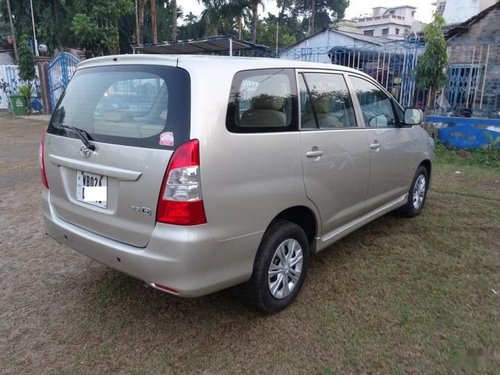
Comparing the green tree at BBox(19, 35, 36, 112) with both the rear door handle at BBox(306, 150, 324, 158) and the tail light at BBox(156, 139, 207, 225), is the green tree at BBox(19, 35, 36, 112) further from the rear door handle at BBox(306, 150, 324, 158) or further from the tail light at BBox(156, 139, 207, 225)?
the tail light at BBox(156, 139, 207, 225)

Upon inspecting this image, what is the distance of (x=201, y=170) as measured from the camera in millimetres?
2213

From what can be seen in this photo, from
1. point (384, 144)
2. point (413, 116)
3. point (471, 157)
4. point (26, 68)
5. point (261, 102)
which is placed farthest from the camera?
point (26, 68)

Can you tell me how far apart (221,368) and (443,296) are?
1.79 m

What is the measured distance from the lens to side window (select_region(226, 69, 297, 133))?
2.44 m

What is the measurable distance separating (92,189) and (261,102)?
1188mm

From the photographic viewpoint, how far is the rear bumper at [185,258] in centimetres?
223

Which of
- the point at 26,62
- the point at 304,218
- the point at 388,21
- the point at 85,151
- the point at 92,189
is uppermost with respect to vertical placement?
the point at 388,21

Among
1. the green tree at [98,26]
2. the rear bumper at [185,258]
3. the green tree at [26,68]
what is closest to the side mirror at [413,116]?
the rear bumper at [185,258]

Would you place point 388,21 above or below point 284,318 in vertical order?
above

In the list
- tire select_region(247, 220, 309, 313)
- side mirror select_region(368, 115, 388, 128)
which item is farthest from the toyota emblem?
side mirror select_region(368, 115, 388, 128)

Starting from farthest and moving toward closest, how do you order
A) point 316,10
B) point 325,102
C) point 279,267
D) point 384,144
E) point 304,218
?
point 316,10 → point 384,144 → point 325,102 → point 304,218 → point 279,267

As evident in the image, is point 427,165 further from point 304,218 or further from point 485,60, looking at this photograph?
point 485,60

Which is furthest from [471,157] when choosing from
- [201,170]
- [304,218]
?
[201,170]

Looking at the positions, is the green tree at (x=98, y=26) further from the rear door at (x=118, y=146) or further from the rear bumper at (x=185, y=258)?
the rear bumper at (x=185, y=258)
